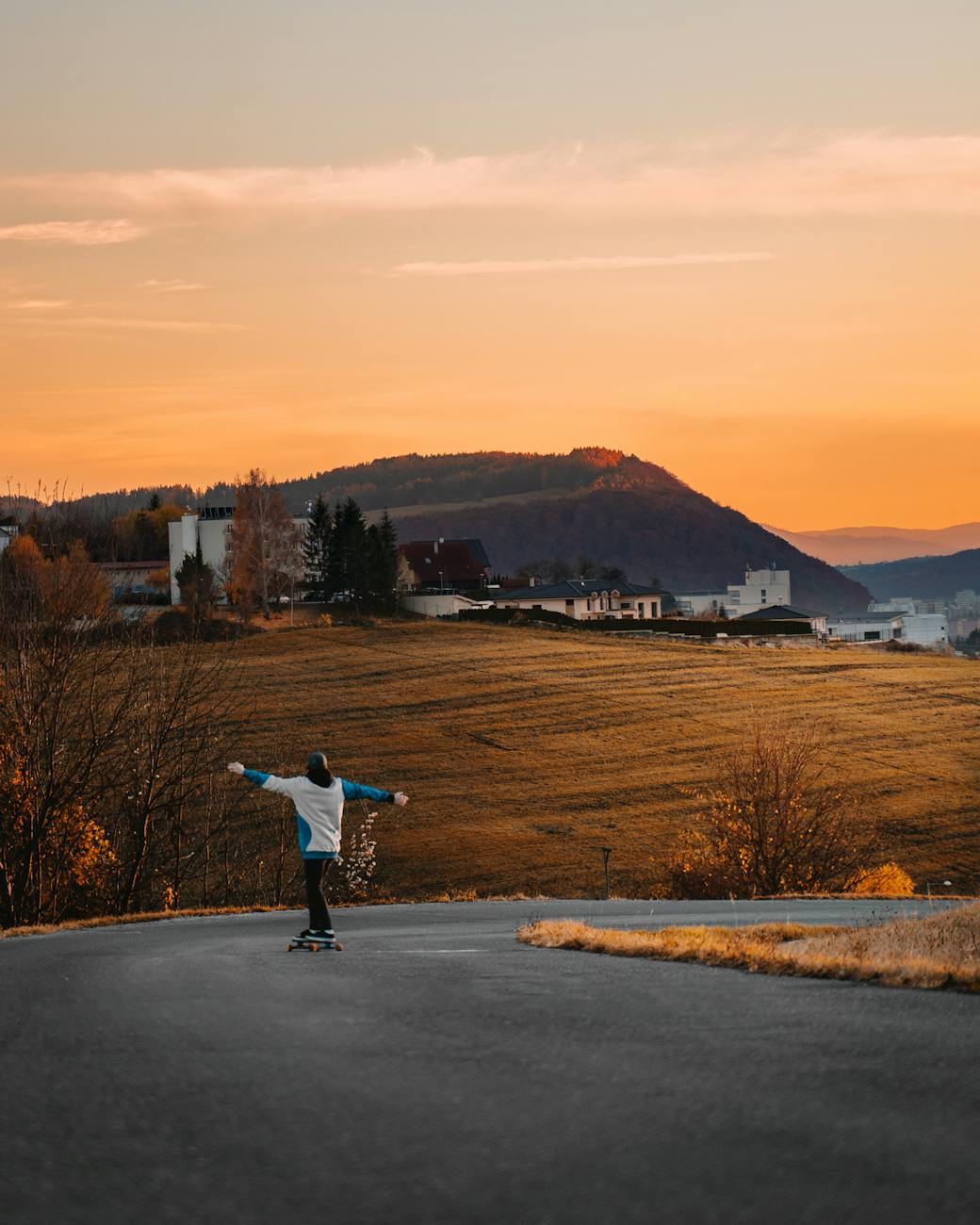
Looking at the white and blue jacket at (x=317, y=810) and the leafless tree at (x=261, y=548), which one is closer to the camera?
the white and blue jacket at (x=317, y=810)

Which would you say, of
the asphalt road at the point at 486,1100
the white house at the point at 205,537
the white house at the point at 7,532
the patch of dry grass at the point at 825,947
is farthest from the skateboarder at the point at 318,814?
the white house at the point at 7,532

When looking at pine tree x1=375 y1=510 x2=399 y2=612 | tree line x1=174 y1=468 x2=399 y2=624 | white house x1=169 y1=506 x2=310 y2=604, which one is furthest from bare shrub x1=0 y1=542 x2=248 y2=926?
white house x1=169 y1=506 x2=310 y2=604

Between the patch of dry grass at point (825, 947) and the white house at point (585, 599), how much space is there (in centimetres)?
13835

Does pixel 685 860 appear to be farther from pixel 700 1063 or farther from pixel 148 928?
pixel 700 1063

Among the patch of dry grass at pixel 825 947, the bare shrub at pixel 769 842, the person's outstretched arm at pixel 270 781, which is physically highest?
the person's outstretched arm at pixel 270 781

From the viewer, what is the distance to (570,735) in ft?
253

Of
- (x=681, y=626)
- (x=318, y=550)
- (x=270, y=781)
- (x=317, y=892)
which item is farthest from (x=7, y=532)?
(x=317, y=892)

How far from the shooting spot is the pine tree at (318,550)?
142m

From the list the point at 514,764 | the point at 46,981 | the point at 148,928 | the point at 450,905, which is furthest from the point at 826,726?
the point at 46,981

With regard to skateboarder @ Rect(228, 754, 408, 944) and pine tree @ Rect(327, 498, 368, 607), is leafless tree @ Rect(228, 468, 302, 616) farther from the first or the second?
skateboarder @ Rect(228, 754, 408, 944)

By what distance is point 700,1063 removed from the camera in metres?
7.64

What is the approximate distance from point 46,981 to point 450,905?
16.7m

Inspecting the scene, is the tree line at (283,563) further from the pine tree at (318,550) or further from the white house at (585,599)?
the white house at (585,599)

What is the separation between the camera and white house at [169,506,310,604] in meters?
142
